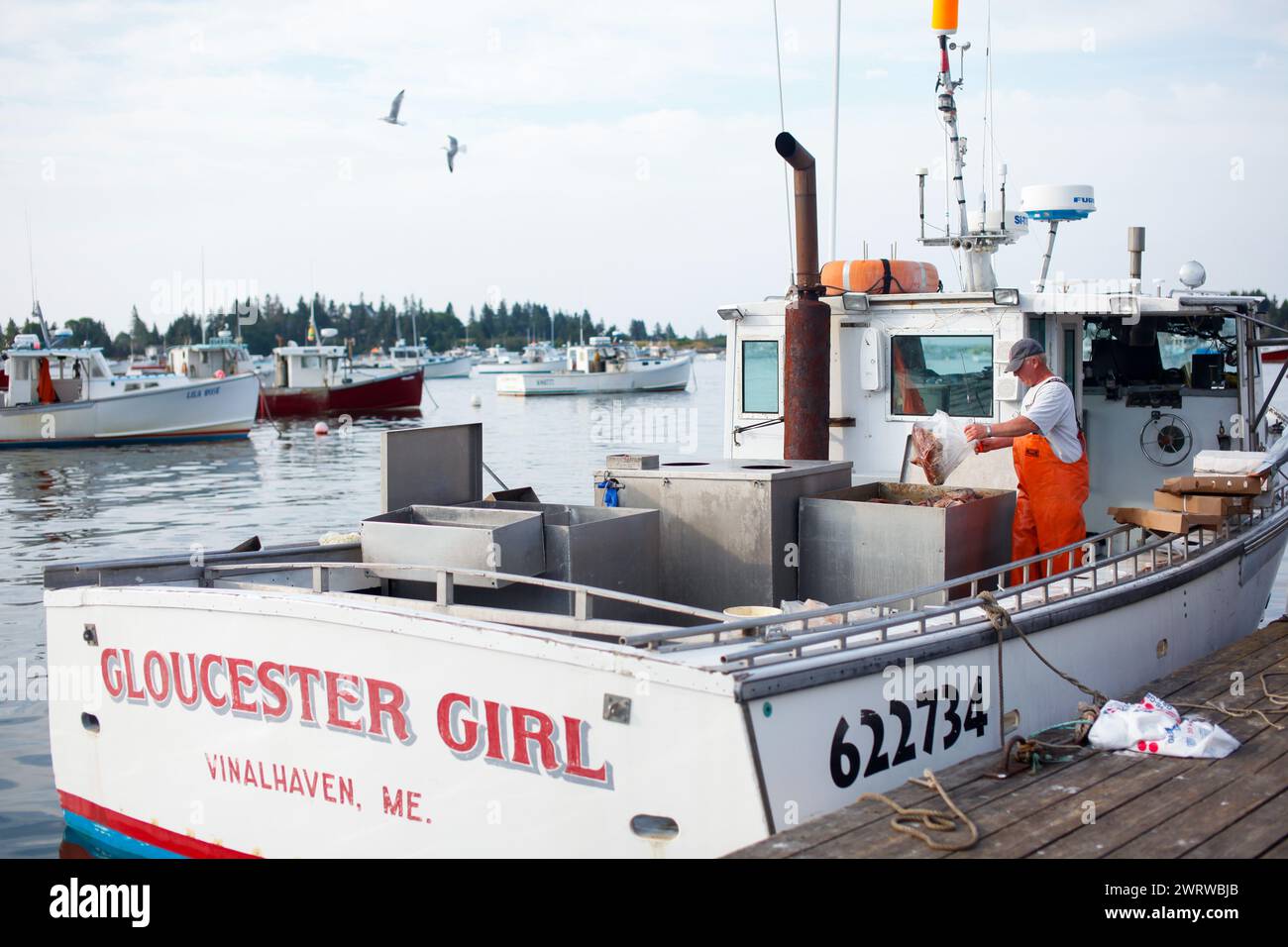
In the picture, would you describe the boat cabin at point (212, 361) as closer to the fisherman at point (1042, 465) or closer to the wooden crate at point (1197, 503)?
the fisherman at point (1042, 465)

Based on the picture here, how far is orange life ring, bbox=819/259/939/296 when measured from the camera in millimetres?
8953

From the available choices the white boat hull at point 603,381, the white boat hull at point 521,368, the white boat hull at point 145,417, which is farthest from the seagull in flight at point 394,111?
the white boat hull at point 521,368

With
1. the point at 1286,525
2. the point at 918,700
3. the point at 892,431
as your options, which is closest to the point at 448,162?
the point at 892,431

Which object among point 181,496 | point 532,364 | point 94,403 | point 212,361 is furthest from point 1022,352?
point 532,364

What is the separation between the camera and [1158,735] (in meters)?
5.36

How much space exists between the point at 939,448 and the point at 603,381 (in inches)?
2830

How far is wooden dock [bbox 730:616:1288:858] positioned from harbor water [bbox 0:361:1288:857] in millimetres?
5572

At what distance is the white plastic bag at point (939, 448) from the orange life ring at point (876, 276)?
211 centimetres

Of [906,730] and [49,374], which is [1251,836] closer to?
[906,730]
